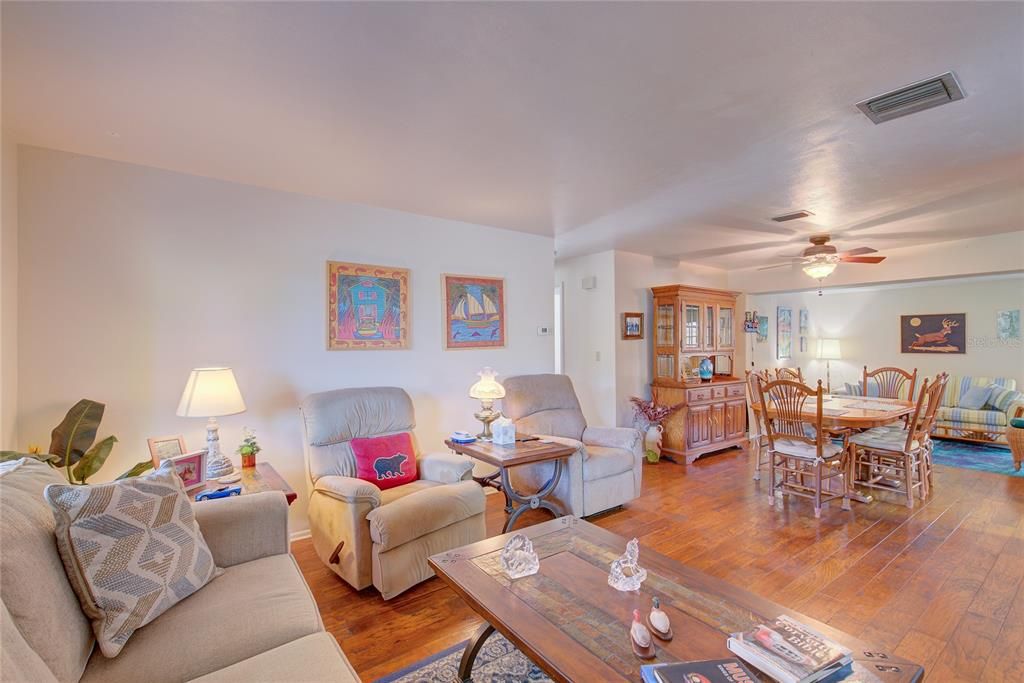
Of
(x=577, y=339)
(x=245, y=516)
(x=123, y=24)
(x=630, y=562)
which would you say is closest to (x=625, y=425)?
(x=577, y=339)

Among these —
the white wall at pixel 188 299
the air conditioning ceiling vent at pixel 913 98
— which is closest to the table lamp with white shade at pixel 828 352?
the air conditioning ceiling vent at pixel 913 98

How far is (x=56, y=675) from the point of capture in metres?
1.04

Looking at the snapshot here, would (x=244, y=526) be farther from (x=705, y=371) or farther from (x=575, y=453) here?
(x=705, y=371)

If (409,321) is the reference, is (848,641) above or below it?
below

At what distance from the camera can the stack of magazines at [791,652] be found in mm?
1089

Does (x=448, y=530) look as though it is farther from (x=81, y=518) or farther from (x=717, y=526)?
(x=717, y=526)

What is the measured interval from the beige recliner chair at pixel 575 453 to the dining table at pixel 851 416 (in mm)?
1423

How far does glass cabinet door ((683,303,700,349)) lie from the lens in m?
5.32

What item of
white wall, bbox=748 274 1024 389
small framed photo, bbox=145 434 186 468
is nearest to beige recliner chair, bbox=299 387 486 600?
small framed photo, bbox=145 434 186 468

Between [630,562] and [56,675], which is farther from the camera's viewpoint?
[630,562]

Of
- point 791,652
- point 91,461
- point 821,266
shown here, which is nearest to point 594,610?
point 791,652

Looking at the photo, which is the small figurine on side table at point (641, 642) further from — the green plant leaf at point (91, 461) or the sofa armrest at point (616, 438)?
the green plant leaf at point (91, 461)

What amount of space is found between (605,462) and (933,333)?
6.50m

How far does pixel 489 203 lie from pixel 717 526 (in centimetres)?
289
